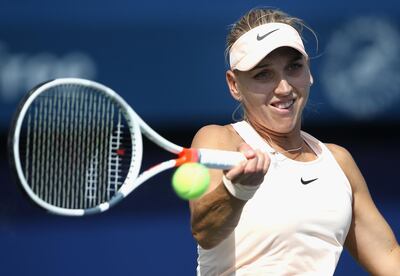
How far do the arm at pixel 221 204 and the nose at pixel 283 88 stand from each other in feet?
1.10

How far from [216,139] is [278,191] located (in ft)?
0.85

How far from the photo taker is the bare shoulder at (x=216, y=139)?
3213mm

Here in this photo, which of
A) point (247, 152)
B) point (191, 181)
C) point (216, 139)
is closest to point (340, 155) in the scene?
point (216, 139)

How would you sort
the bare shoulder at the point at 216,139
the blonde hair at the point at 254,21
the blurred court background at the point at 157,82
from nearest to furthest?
1. the bare shoulder at the point at 216,139
2. the blonde hair at the point at 254,21
3. the blurred court background at the point at 157,82

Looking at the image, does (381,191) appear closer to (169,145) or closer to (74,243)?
(74,243)

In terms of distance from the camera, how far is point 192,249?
17.1 feet

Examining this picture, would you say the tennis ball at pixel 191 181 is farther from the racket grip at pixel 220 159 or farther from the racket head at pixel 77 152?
the racket head at pixel 77 152

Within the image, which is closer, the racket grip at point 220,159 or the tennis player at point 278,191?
the racket grip at point 220,159

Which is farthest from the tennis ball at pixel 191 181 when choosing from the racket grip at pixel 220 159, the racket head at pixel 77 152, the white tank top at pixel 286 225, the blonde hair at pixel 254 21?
the blonde hair at pixel 254 21

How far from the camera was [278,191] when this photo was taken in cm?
320

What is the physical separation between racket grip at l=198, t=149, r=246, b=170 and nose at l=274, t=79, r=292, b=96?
41 centimetres

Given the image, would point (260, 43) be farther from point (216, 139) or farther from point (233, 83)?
point (216, 139)

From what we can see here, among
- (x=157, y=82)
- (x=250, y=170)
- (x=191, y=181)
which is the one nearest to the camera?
(x=191, y=181)

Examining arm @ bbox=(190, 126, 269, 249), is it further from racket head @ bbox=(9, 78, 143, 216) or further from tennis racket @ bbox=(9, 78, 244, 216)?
racket head @ bbox=(9, 78, 143, 216)
